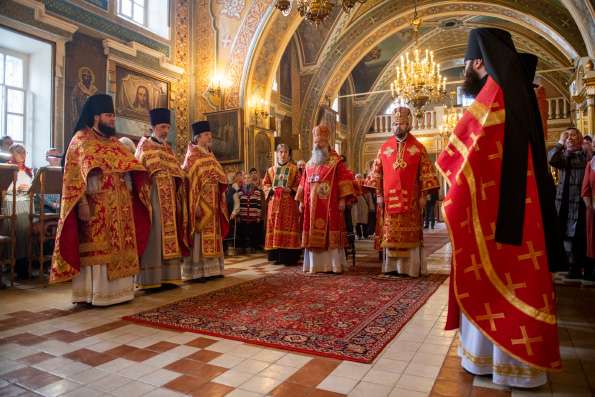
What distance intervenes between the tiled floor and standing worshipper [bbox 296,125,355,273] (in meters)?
2.39

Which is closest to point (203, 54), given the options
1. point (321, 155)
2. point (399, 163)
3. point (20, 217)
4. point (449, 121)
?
point (321, 155)

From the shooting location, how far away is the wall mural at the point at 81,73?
316 inches

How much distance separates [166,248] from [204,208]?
0.88 meters

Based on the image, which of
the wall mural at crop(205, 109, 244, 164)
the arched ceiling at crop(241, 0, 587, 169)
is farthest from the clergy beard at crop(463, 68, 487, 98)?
the arched ceiling at crop(241, 0, 587, 169)

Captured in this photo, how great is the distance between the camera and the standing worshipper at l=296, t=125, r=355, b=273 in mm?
6055

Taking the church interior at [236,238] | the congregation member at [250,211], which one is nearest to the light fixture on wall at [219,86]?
the church interior at [236,238]

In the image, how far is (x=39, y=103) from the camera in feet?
25.8

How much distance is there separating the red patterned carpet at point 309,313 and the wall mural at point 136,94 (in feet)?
19.4

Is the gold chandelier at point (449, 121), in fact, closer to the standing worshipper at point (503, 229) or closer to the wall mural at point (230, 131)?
the wall mural at point (230, 131)

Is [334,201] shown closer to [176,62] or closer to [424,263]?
[424,263]

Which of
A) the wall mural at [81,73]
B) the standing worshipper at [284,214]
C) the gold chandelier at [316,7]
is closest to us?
the standing worshipper at [284,214]

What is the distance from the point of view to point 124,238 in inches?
173

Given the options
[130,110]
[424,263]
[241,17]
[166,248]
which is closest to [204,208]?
[166,248]

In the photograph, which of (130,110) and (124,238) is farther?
(130,110)
